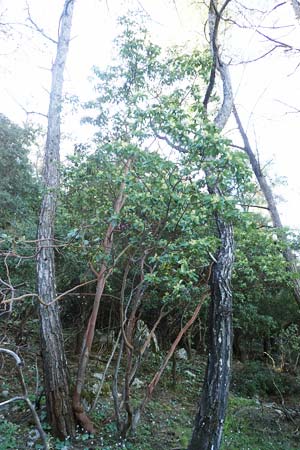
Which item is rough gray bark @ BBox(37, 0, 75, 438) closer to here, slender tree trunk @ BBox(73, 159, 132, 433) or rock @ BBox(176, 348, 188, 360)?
slender tree trunk @ BBox(73, 159, 132, 433)

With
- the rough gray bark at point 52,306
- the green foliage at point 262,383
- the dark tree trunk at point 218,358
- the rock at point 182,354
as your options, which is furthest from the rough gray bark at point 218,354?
the rock at point 182,354

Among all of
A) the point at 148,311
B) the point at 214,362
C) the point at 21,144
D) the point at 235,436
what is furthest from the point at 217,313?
the point at 21,144

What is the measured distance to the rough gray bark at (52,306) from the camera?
12.4 feet

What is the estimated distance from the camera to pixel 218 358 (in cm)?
340

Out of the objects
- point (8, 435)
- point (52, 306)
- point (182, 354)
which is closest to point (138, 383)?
point (182, 354)

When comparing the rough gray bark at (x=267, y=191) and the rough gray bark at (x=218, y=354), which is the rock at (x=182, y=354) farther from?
the rough gray bark at (x=218, y=354)

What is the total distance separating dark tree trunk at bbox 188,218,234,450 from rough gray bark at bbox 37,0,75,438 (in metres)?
1.36

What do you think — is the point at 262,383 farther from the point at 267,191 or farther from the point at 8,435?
the point at 8,435

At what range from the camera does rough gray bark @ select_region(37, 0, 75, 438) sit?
3.77 metres

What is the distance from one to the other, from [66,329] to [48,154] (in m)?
3.41

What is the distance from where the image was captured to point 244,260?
4340 millimetres

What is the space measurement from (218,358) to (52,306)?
1931 millimetres

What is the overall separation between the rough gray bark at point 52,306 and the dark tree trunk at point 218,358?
1.36 m

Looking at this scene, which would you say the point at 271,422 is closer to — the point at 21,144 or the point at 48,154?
the point at 48,154
